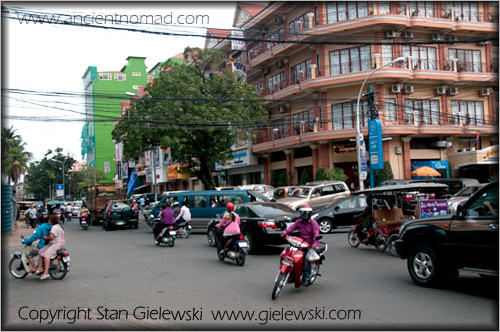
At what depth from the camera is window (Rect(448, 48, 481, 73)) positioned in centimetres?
3209

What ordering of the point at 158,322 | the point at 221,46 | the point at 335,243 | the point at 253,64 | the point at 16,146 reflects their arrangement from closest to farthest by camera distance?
1. the point at 158,322
2. the point at 335,243
3. the point at 253,64
4. the point at 221,46
5. the point at 16,146

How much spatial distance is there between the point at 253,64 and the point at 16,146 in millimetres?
42255

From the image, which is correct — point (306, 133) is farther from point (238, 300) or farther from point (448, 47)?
Result: point (238, 300)

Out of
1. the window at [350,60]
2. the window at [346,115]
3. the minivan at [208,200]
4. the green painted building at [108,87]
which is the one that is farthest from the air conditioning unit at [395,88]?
the green painted building at [108,87]

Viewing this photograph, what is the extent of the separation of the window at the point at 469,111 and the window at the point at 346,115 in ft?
23.4

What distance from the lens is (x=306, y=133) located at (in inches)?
1262

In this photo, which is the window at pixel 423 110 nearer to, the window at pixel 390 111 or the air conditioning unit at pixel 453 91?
the window at pixel 390 111

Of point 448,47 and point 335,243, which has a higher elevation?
point 448,47

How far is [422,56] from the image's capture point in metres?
31.3

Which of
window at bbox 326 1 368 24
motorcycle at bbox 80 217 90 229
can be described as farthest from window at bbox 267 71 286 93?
motorcycle at bbox 80 217 90 229

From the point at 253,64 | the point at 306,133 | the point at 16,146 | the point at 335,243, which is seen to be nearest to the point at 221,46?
the point at 253,64

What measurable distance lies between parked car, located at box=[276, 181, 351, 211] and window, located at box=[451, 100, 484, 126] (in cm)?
1428

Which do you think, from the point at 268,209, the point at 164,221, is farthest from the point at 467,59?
the point at 164,221

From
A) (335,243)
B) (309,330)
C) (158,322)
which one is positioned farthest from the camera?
(335,243)
